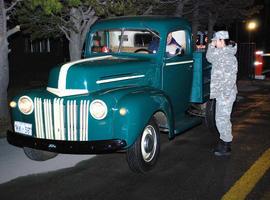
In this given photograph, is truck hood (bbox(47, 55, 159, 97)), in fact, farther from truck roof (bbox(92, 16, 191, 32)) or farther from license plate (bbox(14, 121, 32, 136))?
truck roof (bbox(92, 16, 191, 32))

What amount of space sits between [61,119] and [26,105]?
0.65 m

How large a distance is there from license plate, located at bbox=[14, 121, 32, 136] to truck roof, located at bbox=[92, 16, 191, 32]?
237 cm

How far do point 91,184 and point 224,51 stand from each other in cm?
286

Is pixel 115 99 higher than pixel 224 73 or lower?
lower

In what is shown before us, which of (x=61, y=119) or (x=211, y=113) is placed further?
(x=211, y=113)

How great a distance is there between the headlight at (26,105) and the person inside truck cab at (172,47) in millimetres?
2392

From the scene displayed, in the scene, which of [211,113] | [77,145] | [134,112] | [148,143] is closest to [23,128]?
[77,145]

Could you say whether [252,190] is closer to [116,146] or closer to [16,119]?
[116,146]

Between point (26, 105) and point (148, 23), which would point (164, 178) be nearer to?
point (26, 105)

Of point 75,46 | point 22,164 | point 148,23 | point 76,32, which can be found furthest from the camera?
point 75,46

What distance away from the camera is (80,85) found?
5.47 meters

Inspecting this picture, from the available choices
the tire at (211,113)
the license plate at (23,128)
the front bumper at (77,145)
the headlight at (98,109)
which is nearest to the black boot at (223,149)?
the tire at (211,113)

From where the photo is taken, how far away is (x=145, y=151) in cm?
568

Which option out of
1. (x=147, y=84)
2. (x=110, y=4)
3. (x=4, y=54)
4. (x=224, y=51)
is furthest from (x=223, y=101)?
(x=4, y=54)
